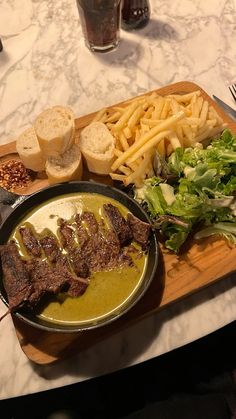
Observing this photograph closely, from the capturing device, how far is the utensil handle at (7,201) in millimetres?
1970

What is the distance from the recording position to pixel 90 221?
6.19 feet

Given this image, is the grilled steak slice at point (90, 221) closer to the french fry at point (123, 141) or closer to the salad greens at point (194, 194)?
the salad greens at point (194, 194)

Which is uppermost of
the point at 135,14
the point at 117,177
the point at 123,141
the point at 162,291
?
the point at 135,14

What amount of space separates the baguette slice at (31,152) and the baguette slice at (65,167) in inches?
2.3

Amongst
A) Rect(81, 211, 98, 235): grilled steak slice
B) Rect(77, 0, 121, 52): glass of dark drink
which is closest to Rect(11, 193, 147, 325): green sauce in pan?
Rect(81, 211, 98, 235): grilled steak slice

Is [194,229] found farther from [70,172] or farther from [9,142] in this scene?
[9,142]

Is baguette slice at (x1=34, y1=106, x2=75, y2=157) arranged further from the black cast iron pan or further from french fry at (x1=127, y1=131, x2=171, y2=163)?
french fry at (x1=127, y1=131, x2=171, y2=163)

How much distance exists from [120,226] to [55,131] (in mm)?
520

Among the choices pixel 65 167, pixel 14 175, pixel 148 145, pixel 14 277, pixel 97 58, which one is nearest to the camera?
pixel 14 277

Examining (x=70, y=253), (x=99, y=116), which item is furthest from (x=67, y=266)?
(x=99, y=116)

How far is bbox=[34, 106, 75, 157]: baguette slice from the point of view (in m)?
2.00

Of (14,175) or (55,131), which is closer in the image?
(55,131)

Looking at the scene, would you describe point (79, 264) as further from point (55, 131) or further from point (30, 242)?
point (55, 131)

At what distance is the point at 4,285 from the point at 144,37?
5.89 feet
